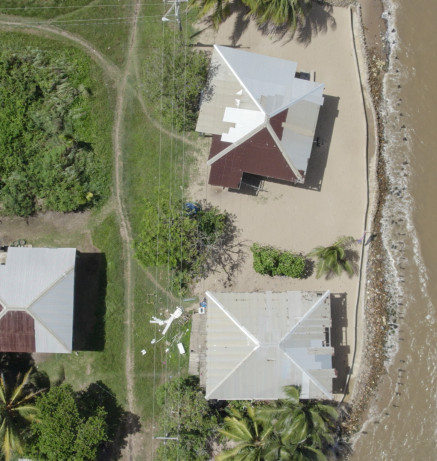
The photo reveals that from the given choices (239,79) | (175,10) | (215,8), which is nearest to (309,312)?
(239,79)

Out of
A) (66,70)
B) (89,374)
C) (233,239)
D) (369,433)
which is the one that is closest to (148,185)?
(233,239)

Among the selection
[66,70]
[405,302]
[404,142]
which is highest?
[66,70]

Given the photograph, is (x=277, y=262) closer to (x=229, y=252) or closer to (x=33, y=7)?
(x=229, y=252)

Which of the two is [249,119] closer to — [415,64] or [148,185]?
[148,185]

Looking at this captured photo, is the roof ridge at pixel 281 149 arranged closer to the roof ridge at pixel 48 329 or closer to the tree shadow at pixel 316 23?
the tree shadow at pixel 316 23

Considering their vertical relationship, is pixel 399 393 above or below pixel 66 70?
below

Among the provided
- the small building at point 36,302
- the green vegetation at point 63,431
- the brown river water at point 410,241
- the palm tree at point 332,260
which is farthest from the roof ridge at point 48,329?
the brown river water at point 410,241
